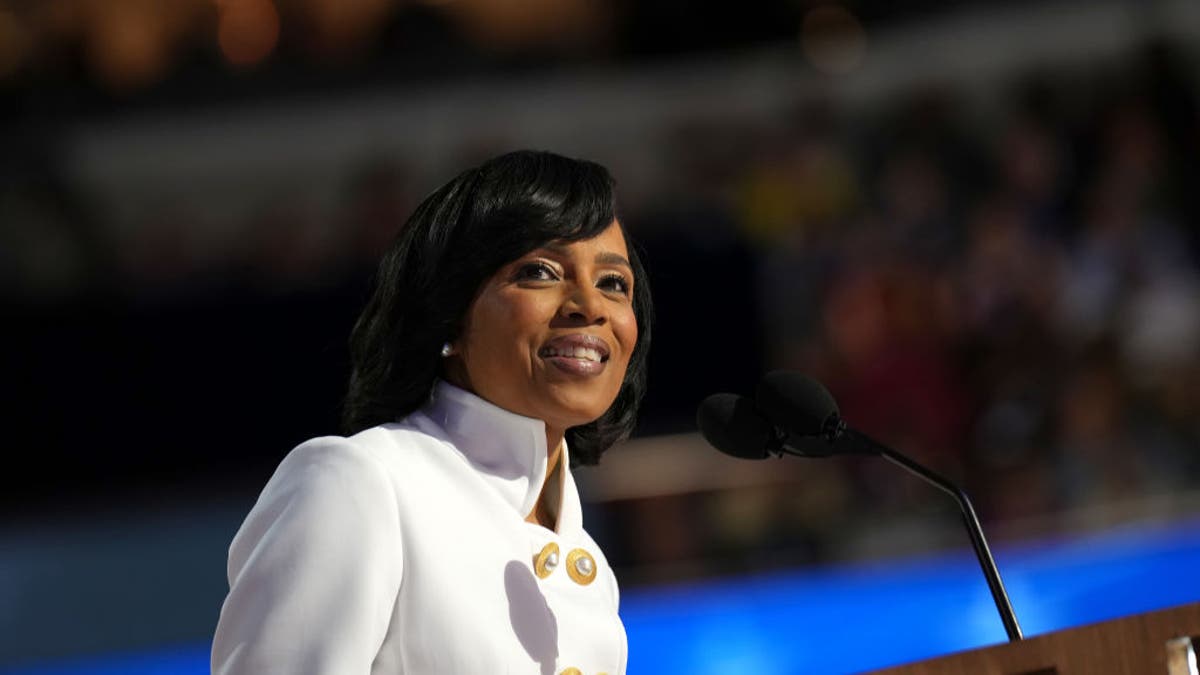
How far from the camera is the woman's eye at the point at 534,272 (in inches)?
66.2

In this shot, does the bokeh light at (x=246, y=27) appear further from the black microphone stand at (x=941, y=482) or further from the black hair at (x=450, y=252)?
the black microphone stand at (x=941, y=482)

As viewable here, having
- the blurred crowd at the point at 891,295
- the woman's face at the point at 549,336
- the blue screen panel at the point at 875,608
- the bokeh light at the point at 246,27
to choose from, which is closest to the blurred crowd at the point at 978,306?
the blurred crowd at the point at 891,295

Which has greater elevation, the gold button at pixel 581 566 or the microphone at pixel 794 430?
the microphone at pixel 794 430

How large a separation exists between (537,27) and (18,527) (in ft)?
14.0

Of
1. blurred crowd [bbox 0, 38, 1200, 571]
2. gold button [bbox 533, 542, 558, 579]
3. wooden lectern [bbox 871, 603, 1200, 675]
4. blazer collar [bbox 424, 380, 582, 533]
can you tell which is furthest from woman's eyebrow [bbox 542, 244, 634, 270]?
blurred crowd [bbox 0, 38, 1200, 571]

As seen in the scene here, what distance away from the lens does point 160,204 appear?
Answer: 8.71 metres

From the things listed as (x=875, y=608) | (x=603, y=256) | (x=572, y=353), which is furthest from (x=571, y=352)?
(x=875, y=608)

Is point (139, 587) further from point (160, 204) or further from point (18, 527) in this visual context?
point (160, 204)

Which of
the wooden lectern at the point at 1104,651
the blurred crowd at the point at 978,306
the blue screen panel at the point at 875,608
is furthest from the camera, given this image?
the blurred crowd at the point at 978,306

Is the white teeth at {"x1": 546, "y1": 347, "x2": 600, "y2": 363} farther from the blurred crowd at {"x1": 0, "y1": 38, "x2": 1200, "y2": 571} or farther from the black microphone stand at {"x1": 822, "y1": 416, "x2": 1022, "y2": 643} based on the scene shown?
the blurred crowd at {"x1": 0, "y1": 38, "x2": 1200, "y2": 571}

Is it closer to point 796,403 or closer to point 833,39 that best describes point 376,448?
point 796,403

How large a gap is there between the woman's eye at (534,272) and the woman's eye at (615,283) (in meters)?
0.07

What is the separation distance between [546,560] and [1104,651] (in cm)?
52

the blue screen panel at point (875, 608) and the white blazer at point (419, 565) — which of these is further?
the blue screen panel at point (875, 608)
